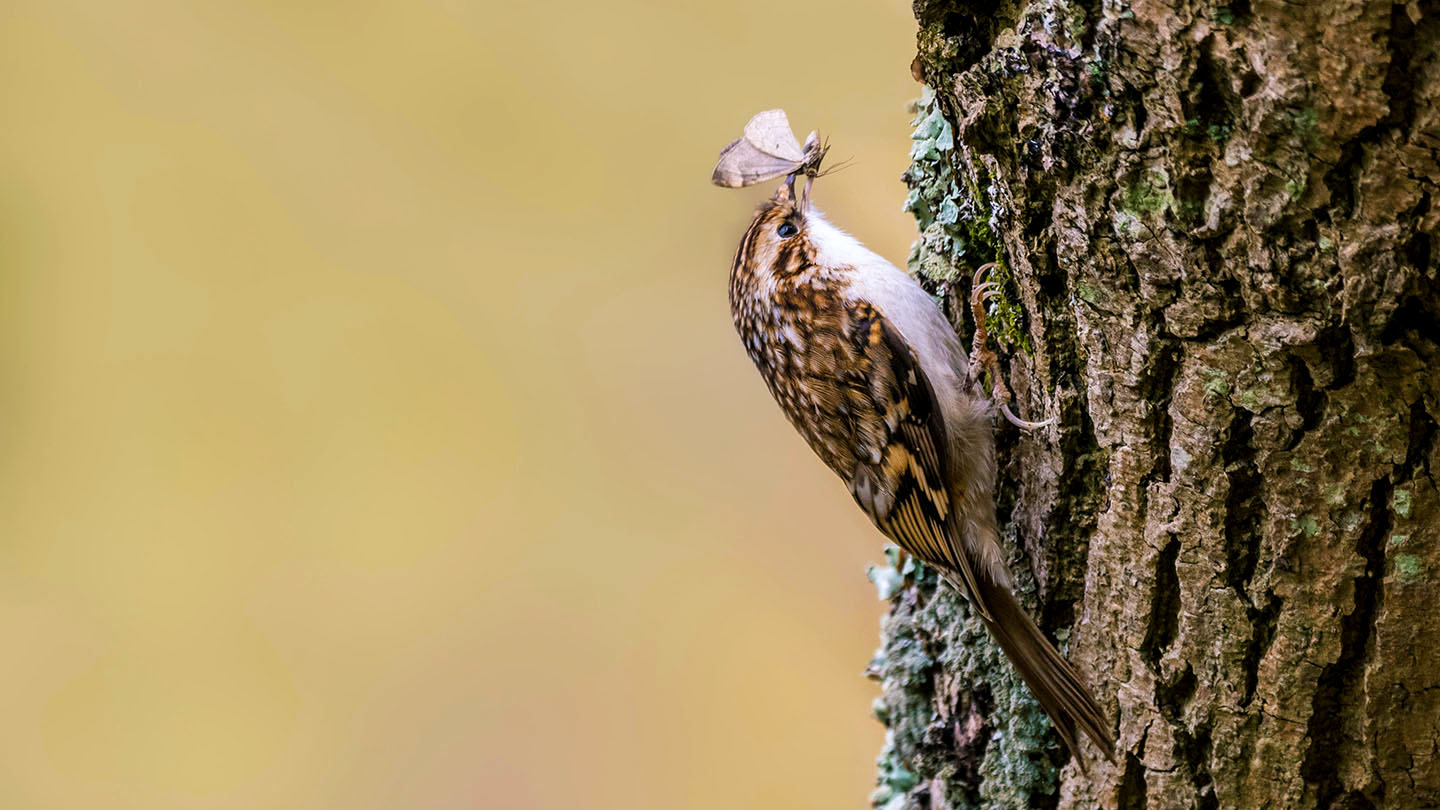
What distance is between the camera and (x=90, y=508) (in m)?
3.40

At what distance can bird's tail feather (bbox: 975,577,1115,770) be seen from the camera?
1.35 m

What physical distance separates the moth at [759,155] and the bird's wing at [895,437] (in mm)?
267

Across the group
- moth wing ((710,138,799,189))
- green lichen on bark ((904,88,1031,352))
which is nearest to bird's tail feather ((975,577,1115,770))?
green lichen on bark ((904,88,1031,352))

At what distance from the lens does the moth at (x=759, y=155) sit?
1684 millimetres

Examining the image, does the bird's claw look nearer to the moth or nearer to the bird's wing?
the bird's wing

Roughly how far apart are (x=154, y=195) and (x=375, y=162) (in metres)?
0.70

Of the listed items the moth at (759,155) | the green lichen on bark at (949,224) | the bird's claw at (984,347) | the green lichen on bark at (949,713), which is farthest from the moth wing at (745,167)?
the green lichen on bark at (949,713)

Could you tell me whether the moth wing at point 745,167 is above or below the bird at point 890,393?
above

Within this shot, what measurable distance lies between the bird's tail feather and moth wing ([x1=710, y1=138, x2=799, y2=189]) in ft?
2.31

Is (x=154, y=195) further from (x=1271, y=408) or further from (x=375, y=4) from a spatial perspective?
(x=1271, y=408)

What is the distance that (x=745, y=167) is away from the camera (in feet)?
5.57

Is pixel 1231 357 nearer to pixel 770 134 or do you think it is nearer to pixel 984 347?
pixel 984 347

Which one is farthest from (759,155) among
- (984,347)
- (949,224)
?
(984,347)

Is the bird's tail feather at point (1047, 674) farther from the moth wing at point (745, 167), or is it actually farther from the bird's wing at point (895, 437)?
the moth wing at point (745, 167)
